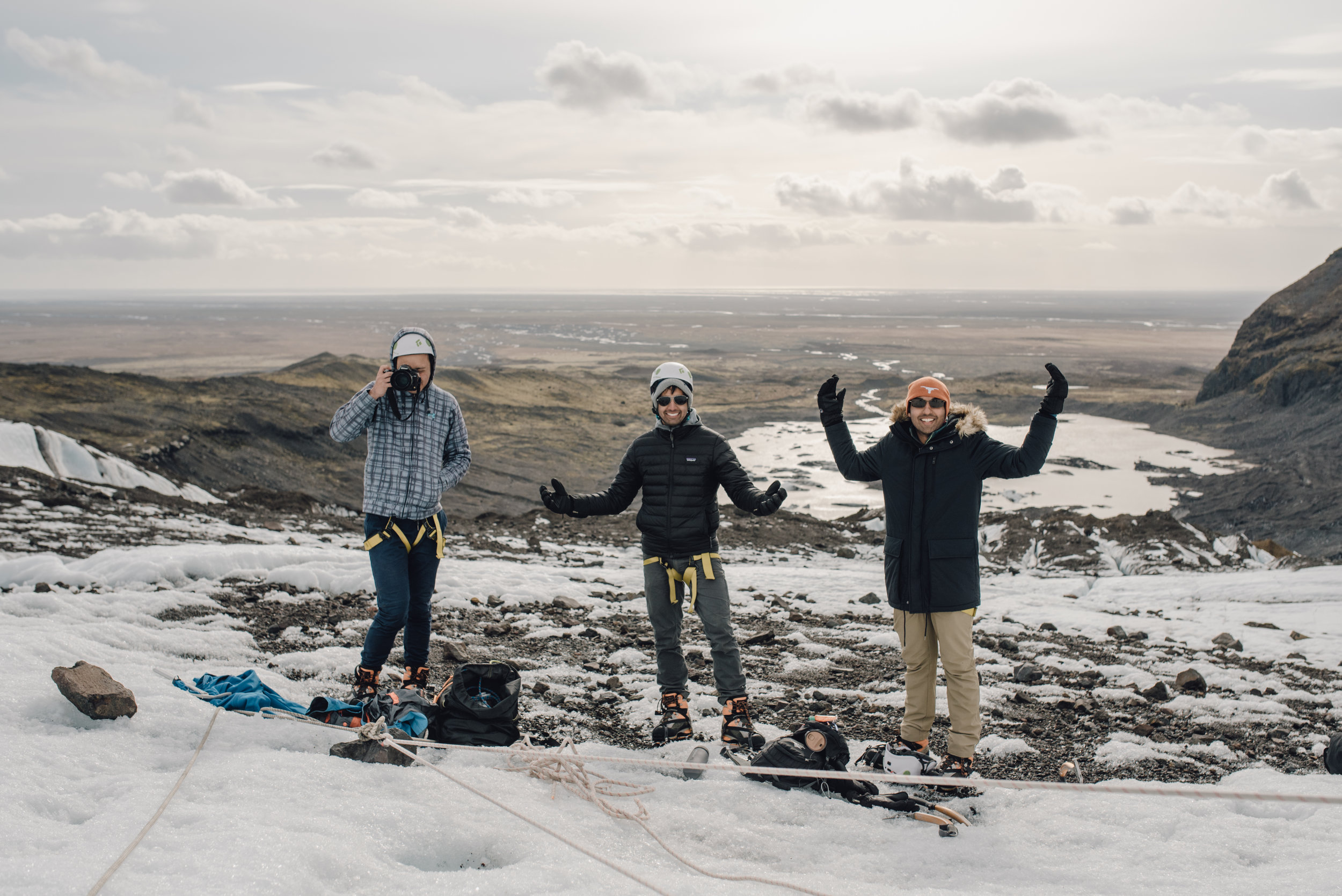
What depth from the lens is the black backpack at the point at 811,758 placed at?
400cm

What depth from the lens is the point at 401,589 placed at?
471 centimetres

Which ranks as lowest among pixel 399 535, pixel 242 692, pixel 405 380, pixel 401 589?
pixel 242 692

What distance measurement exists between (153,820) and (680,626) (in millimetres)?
2787

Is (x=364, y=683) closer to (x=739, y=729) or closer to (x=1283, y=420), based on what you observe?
(x=739, y=729)

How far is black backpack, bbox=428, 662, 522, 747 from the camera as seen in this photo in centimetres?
427

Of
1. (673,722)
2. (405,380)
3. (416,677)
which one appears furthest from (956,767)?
(405,380)

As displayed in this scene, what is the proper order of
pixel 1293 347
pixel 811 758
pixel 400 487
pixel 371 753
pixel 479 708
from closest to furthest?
pixel 371 753 < pixel 811 758 < pixel 479 708 < pixel 400 487 < pixel 1293 347

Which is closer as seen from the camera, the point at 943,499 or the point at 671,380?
the point at 943,499

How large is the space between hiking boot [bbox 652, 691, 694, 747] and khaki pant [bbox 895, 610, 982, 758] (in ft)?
4.15

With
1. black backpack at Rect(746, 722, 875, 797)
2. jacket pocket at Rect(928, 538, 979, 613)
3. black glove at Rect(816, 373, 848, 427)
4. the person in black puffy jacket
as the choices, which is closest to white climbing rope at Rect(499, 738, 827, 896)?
black backpack at Rect(746, 722, 875, 797)

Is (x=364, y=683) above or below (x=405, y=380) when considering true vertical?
below

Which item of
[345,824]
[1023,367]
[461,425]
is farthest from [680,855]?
[1023,367]

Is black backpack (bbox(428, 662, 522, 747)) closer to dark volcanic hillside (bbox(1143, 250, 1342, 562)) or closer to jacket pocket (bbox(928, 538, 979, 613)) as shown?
jacket pocket (bbox(928, 538, 979, 613))

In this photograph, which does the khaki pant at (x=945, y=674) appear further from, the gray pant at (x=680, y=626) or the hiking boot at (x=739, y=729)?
the gray pant at (x=680, y=626)
